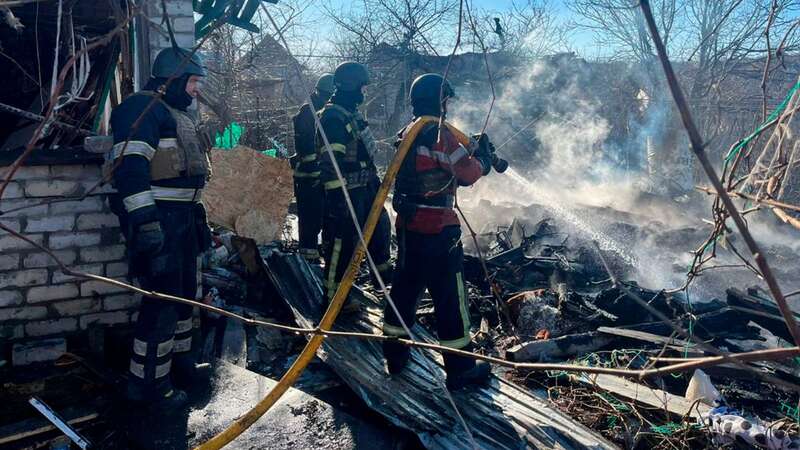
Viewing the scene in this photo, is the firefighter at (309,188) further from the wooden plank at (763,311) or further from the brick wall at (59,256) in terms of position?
the wooden plank at (763,311)

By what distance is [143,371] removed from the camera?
360cm

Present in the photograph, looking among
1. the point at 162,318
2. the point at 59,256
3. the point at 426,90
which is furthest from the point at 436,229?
the point at 59,256

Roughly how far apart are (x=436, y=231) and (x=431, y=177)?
414 millimetres

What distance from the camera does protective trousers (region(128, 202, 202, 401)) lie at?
11.8ft

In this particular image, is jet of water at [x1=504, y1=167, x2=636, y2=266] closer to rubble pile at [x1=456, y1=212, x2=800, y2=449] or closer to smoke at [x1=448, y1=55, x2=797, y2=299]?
smoke at [x1=448, y1=55, x2=797, y2=299]

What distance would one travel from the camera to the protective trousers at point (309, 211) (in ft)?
21.5

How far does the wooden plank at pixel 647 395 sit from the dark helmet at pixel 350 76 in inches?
133

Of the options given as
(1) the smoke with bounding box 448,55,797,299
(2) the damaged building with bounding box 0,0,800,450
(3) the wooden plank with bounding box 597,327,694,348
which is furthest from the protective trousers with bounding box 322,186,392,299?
(1) the smoke with bounding box 448,55,797,299

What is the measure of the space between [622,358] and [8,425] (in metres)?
4.61

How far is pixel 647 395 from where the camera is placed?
407 centimetres

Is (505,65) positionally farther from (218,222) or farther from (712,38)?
(218,222)

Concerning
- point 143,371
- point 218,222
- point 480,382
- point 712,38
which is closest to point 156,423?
point 143,371

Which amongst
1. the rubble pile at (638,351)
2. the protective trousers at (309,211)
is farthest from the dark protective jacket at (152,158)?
the rubble pile at (638,351)

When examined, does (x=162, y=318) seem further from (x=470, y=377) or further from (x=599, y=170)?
(x=599, y=170)
